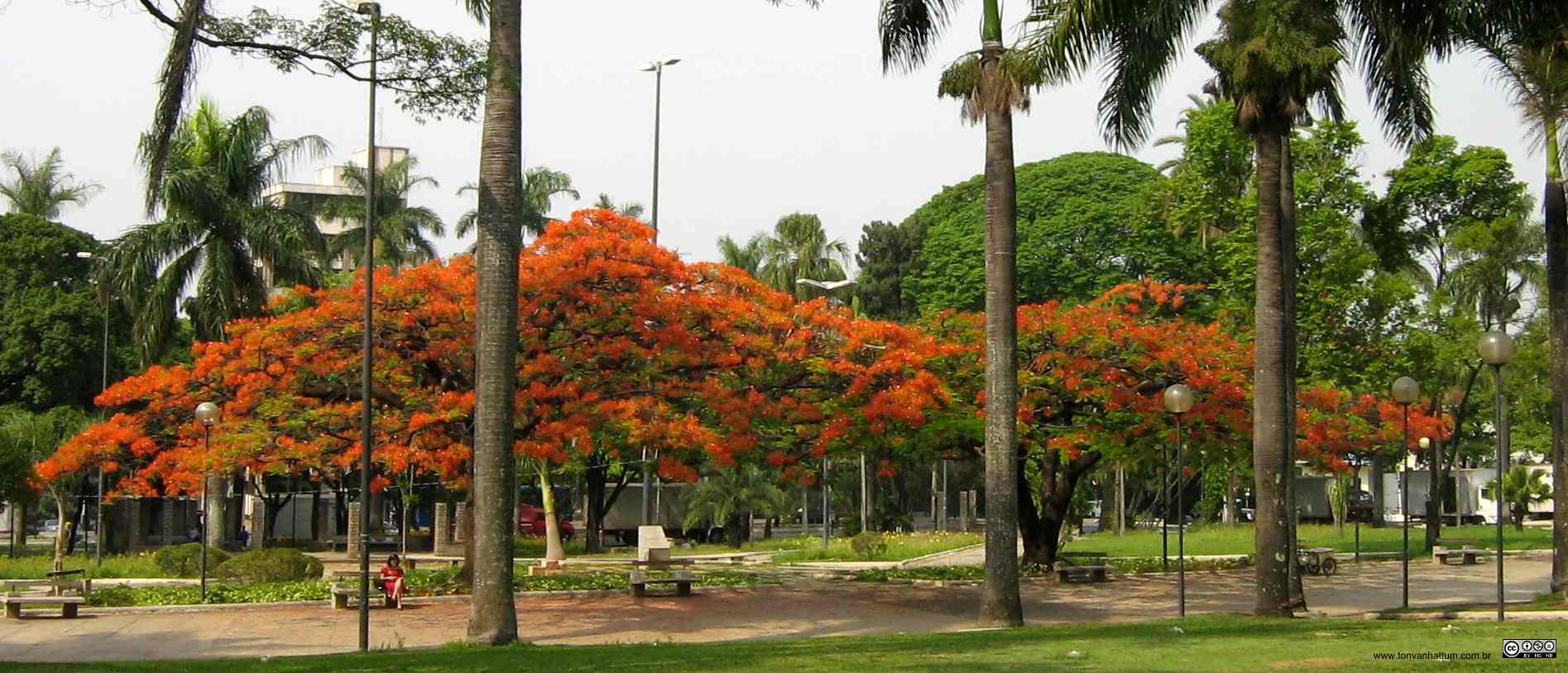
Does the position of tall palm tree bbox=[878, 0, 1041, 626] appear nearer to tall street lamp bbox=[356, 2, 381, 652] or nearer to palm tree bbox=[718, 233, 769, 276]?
tall street lamp bbox=[356, 2, 381, 652]

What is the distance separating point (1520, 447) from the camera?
79125 mm

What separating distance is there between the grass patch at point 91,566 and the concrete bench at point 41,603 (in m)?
7.82

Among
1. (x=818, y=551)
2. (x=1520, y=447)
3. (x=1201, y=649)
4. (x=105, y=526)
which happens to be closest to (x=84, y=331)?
(x=105, y=526)

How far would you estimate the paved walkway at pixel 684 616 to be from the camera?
20578mm

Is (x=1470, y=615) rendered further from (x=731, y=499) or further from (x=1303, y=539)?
(x=731, y=499)

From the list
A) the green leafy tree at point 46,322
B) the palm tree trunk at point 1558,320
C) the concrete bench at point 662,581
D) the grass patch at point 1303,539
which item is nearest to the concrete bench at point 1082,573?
the concrete bench at point 662,581

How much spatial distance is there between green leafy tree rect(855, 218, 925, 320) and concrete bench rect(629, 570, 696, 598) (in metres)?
40.3

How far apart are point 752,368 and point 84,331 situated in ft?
114

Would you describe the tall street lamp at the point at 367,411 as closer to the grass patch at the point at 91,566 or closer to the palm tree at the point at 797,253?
the grass patch at the point at 91,566

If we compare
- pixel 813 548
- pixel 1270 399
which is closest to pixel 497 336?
pixel 1270 399

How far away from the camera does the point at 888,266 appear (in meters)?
68.4

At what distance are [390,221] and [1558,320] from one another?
135ft

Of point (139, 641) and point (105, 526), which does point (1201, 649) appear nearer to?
point (139, 641)

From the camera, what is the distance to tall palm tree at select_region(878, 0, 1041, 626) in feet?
67.4
